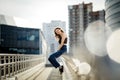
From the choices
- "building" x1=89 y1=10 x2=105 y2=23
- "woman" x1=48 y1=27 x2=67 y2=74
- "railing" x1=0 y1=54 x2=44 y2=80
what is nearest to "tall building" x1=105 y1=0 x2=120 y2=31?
"building" x1=89 y1=10 x2=105 y2=23

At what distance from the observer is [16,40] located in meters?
111

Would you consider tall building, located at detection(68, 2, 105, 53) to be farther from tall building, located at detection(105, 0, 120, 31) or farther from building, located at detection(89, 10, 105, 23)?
tall building, located at detection(105, 0, 120, 31)

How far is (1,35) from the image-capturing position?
10944 cm

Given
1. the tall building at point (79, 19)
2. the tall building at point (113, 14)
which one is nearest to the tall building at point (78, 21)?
the tall building at point (79, 19)

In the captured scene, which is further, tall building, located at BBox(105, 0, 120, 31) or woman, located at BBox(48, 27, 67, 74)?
tall building, located at BBox(105, 0, 120, 31)

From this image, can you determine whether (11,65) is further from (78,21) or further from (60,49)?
(78,21)

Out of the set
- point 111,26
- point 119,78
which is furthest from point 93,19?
point 119,78

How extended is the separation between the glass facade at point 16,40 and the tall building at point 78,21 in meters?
67.6

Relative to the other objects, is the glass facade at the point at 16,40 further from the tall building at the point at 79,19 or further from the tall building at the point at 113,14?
Answer: the tall building at the point at 79,19

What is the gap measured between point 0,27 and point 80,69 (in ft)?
326

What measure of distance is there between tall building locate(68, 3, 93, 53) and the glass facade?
67597mm

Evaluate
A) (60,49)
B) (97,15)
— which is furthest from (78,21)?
(60,49)

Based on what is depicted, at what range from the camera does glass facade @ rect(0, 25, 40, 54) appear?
105831mm

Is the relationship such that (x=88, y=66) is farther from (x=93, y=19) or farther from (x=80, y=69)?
(x=93, y=19)
